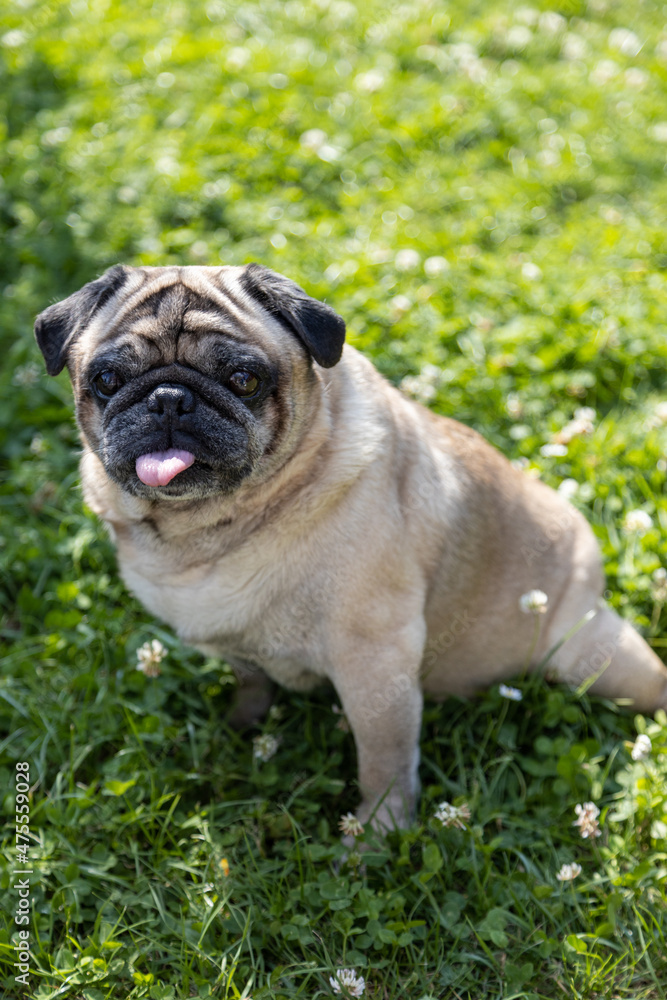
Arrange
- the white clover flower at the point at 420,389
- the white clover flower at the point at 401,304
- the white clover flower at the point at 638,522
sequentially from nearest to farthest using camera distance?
the white clover flower at the point at 638,522 → the white clover flower at the point at 420,389 → the white clover flower at the point at 401,304

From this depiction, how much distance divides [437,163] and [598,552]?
3222 millimetres

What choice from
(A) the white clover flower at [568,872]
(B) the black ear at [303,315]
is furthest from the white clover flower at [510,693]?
(B) the black ear at [303,315]

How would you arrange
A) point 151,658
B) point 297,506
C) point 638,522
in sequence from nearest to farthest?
point 297,506 < point 151,658 < point 638,522

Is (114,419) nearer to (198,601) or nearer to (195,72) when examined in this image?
(198,601)

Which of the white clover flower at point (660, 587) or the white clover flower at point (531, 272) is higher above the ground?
the white clover flower at point (531, 272)

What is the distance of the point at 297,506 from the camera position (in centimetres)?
251

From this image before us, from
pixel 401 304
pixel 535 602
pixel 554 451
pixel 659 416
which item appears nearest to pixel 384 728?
pixel 535 602

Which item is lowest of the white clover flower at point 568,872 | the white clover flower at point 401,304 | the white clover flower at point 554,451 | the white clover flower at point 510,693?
the white clover flower at point 568,872

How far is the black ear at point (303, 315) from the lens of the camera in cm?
237

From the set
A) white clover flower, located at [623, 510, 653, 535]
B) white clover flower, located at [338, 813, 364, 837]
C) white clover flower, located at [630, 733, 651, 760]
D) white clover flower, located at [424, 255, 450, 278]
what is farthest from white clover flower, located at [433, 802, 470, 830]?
white clover flower, located at [424, 255, 450, 278]

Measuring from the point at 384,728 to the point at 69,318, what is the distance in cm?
159

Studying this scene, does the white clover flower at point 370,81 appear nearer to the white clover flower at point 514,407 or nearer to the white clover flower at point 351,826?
the white clover flower at point 514,407

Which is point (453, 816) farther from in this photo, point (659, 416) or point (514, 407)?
point (659, 416)

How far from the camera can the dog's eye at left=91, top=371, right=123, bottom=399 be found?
236 cm
